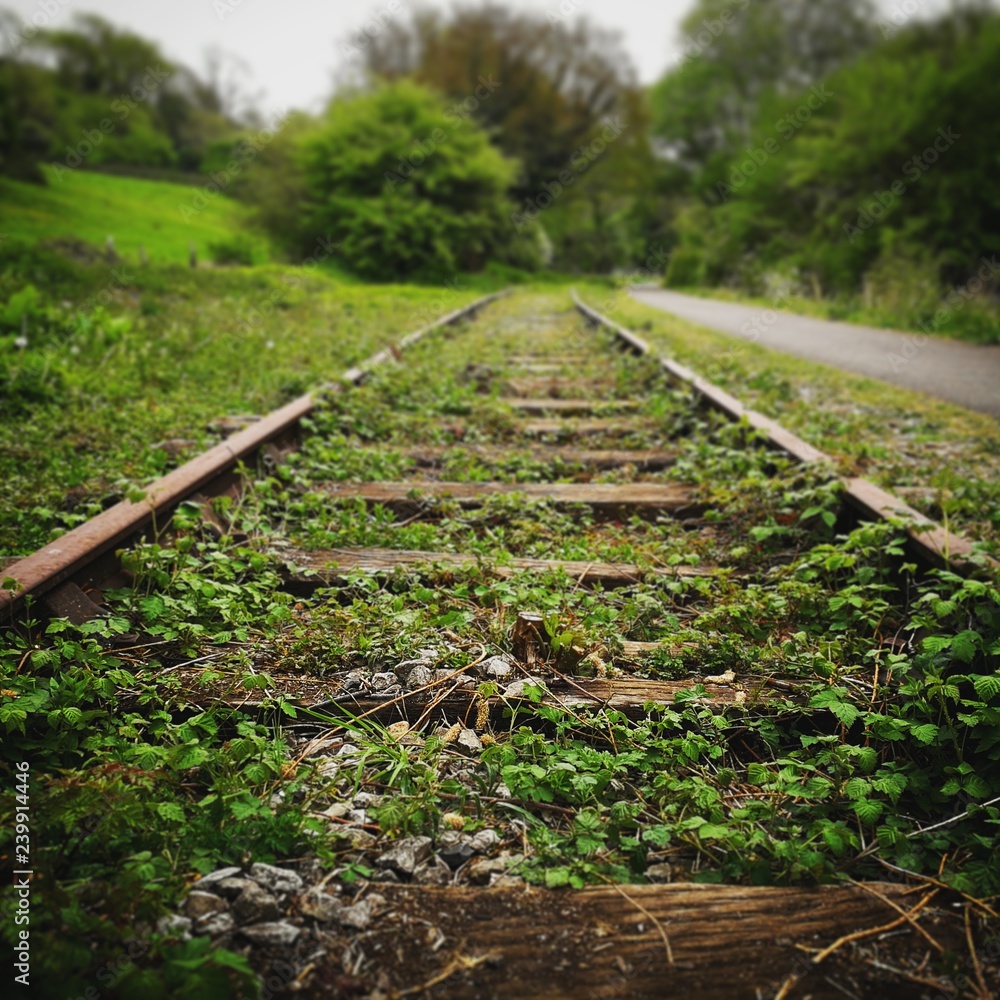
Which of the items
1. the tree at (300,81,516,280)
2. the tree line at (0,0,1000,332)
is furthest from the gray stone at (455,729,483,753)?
the tree at (300,81,516,280)

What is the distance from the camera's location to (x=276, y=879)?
121 cm

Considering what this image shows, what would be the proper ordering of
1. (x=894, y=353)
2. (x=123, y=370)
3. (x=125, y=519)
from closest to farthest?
1. (x=125, y=519)
2. (x=123, y=370)
3. (x=894, y=353)

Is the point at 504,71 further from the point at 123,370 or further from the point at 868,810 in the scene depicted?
the point at 868,810

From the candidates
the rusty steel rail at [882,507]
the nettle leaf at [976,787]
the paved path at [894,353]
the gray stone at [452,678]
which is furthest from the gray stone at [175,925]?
the paved path at [894,353]

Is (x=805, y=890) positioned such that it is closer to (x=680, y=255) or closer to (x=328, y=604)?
(x=328, y=604)

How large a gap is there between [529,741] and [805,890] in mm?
598

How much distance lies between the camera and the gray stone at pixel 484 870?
128cm

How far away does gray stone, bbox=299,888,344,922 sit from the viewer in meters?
1.16

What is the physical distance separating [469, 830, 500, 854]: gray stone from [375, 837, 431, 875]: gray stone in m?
0.09

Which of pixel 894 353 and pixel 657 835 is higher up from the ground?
pixel 894 353

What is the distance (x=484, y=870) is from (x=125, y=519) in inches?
65.9

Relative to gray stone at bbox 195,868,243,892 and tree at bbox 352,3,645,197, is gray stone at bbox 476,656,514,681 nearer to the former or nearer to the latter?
gray stone at bbox 195,868,243,892

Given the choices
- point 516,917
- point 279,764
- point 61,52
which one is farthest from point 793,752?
point 61,52

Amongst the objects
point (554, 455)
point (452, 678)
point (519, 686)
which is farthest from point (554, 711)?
point (554, 455)
